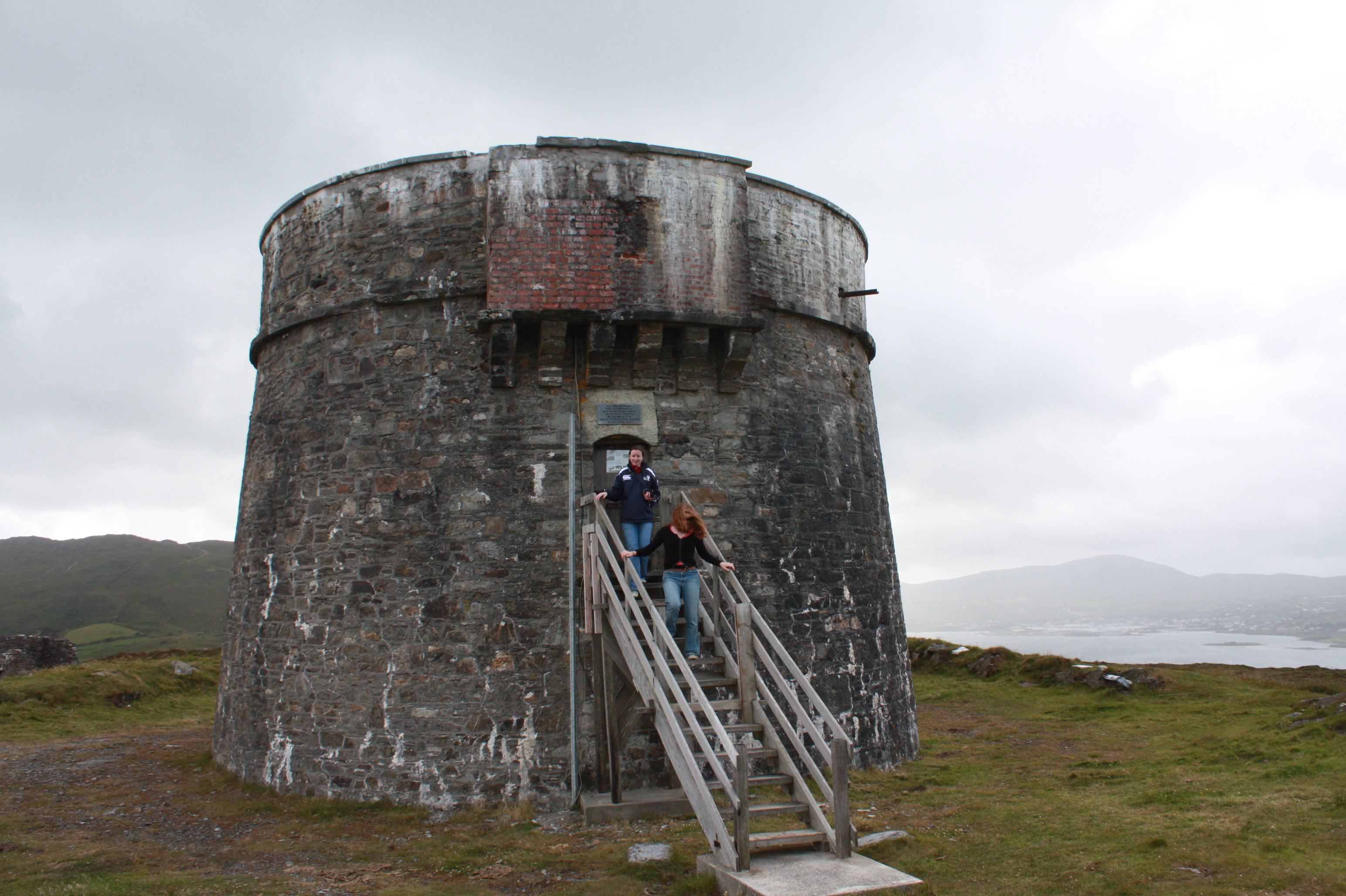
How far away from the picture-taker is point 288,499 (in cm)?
1064

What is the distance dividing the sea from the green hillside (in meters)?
64.0

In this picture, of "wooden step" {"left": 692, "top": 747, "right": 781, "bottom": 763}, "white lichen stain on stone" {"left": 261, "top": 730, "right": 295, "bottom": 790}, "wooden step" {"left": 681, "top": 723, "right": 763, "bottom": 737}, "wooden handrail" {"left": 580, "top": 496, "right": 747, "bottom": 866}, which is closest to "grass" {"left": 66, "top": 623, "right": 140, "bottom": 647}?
"white lichen stain on stone" {"left": 261, "top": 730, "right": 295, "bottom": 790}

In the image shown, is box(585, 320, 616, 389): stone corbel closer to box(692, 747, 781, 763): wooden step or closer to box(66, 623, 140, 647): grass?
box(692, 747, 781, 763): wooden step

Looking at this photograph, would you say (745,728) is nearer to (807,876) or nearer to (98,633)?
(807,876)

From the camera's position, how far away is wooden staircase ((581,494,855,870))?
5.95 metres

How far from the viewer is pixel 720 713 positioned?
24.4 feet

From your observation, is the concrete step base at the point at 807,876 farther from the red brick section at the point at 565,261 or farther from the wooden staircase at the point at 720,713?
the red brick section at the point at 565,261

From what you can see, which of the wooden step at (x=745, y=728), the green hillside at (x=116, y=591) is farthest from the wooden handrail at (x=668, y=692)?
the green hillside at (x=116, y=591)

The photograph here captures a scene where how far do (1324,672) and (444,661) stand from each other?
17912 mm

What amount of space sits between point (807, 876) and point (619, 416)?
227 inches

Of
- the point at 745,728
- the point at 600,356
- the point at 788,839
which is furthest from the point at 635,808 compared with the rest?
the point at 600,356

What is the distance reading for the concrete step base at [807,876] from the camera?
17.0ft

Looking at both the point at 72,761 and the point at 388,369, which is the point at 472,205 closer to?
the point at 388,369

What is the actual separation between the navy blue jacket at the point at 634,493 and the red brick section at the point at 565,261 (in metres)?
2.06
